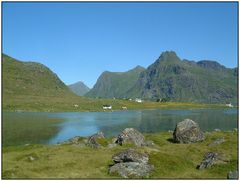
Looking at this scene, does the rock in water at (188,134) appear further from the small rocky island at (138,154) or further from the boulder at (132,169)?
the boulder at (132,169)

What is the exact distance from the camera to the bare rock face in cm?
3453

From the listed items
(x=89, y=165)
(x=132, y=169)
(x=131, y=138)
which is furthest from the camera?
(x=131, y=138)

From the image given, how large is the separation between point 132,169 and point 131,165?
28.9 inches

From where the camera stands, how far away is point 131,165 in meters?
35.7

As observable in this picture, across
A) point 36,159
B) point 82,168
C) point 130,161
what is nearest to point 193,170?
point 130,161

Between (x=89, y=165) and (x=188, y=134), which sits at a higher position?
(x=188, y=134)

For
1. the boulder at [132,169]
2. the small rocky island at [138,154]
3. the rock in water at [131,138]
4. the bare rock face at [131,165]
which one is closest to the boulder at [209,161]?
the small rocky island at [138,154]

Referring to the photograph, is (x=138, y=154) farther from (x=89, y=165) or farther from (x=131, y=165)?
(x=89, y=165)

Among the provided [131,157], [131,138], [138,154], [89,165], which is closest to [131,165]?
[131,157]

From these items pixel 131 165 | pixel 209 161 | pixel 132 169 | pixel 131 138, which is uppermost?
pixel 131 138

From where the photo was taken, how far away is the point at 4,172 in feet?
113

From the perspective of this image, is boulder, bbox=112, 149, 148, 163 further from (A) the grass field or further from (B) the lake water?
(B) the lake water

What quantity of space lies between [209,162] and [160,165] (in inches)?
212

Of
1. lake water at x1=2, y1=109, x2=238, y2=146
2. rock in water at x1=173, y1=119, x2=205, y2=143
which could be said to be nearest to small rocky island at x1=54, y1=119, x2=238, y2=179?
rock in water at x1=173, y1=119, x2=205, y2=143
